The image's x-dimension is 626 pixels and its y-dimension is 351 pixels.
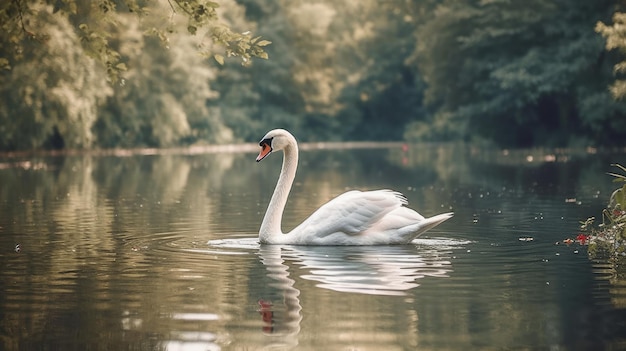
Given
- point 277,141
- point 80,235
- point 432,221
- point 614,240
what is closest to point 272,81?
point 80,235

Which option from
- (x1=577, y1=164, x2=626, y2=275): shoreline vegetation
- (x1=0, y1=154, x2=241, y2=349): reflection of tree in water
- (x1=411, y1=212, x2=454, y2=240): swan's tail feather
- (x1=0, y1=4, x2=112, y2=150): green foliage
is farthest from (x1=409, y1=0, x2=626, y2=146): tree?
(x1=411, y1=212, x2=454, y2=240): swan's tail feather

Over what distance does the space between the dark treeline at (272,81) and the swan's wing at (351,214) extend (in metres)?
14.5

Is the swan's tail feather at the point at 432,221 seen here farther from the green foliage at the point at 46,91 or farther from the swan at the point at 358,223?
the green foliage at the point at 46,91

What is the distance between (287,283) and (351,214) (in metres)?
3.50

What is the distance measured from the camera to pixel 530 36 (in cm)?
5691

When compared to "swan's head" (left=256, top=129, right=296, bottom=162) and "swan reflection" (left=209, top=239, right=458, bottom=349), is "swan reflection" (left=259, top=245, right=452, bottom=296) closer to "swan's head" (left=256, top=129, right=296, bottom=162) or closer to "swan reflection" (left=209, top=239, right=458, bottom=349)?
"swan reflection" (left=209, top=239, right=458, bottom=349)

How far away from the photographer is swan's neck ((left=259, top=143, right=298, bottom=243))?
14547mm

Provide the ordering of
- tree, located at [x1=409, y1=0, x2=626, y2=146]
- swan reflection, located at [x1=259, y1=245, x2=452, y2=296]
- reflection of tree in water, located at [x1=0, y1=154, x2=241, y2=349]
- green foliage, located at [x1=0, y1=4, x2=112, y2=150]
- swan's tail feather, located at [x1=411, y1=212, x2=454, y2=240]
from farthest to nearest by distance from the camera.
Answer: tree, located at [x1=409, y1=0, x2=626, y2=146] → green foliage, located at [x1=0, y1=4, x2=112, y2=150] → swan's tail feather, located at [x1=411, y1=212, x2=454, y2=240] → swan reflection, located at [x1=259, y1=245, x2=452, y2=296] → reflection of tree in water, located at [x1=0, y1=154, x2=241, y2=349]

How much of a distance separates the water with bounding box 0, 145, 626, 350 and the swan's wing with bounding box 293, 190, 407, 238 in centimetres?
36

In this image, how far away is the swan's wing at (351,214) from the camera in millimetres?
14164

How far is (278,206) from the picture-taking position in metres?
14.9

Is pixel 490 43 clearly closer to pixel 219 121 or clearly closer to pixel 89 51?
pixel 219 121

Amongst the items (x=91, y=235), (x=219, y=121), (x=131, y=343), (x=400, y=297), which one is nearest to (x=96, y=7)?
(x=91, y=235)

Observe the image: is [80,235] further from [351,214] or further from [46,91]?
[46,91]
